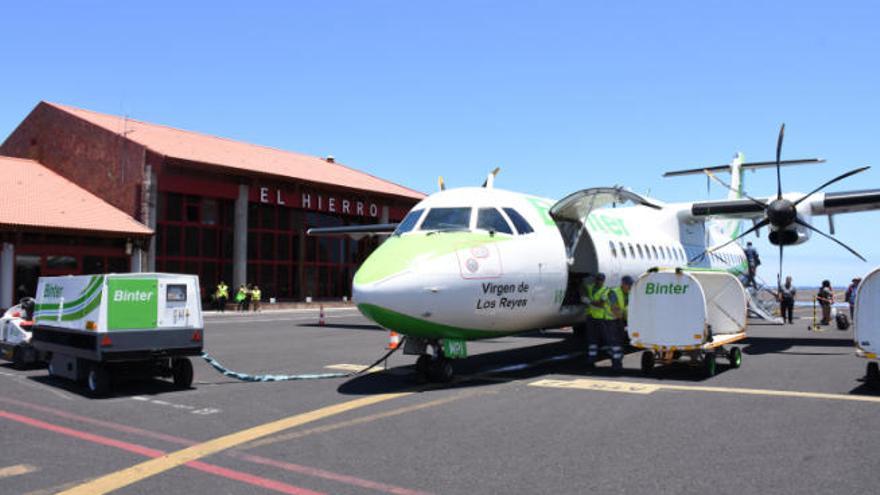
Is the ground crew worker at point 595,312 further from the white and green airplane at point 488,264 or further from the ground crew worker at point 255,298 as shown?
the ground crew worker at point 255,298

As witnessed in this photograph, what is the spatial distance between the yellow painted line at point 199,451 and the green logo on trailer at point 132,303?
3244mm

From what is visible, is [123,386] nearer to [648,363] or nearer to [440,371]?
[440,371]

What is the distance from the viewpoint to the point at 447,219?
11.1 meters

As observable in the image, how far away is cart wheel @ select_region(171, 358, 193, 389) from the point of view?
10523 mm

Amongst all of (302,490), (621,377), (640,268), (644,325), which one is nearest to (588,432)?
(302,490)

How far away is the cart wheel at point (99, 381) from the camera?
380 inches

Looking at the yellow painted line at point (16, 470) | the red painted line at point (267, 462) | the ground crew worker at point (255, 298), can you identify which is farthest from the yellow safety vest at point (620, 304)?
the ground crew worker at point (255, 298)

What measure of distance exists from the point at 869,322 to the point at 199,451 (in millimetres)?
9450

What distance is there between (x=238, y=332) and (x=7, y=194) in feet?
57.4

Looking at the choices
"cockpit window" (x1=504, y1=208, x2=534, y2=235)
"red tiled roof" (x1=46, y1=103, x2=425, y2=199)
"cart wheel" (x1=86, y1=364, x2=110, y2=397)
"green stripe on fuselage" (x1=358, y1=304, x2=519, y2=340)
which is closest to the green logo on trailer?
"cart wheel" (x1=86, y1=364, x2=110, y2=397)

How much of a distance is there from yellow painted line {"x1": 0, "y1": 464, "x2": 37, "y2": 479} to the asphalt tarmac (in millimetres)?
27

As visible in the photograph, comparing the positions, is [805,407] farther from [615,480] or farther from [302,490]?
[302,490]

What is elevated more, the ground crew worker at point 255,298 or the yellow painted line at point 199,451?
the ground crew worker at point 255,298

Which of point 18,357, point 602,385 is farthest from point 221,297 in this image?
point 602,385
